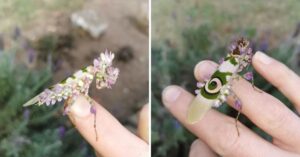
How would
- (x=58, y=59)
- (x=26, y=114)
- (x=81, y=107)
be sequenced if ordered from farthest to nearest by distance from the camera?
(x=58, y=59) < (x=26, y=114) < (x=81, y=107)

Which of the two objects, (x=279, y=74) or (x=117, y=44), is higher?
(x=279, y=74)

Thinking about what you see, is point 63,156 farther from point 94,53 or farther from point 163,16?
point 163,16

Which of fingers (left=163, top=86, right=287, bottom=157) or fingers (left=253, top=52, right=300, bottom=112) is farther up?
fingers (left=253, top=52, right=300, bottom=112)

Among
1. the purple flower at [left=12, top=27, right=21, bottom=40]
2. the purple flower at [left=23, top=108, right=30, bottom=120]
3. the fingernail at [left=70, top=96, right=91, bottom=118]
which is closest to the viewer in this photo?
the fingernail at [left=70, top=96, right=91, bottom=118]

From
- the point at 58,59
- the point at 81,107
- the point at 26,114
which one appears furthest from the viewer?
the point at 58,59

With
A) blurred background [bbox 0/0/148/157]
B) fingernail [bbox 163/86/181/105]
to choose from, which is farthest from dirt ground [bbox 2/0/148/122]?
fingernail [bbox 163/86/181/105]

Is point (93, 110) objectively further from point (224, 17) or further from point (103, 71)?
point (224, 17)

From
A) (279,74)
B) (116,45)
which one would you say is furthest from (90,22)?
(279,74)

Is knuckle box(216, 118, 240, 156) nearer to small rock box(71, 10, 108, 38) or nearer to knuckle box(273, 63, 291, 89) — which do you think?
knuckle box(273, 63, 291, 89)
